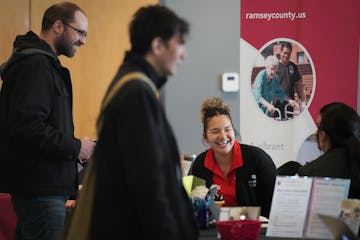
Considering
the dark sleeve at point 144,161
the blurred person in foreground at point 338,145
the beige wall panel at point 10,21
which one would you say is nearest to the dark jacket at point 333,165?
the blurred person in foreground at point 338,145

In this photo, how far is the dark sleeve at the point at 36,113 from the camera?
2096 mm

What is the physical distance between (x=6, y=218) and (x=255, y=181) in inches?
54.6

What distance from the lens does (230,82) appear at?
3.95m

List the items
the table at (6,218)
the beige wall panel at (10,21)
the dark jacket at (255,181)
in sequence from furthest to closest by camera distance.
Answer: the beige wall panel at (10,21) → the table at (6,218) → the dark jacket at (255,181)

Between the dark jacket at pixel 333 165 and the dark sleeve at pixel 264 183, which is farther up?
the dark jacket at pixel 333 165

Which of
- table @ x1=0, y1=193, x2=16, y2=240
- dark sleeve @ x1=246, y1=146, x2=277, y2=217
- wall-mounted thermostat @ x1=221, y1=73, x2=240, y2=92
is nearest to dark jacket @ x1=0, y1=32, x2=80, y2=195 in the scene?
table @ x1=0, y1=193, x2=16, y2=240

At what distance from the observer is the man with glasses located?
6.94ft

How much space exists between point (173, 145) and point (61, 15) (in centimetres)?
109

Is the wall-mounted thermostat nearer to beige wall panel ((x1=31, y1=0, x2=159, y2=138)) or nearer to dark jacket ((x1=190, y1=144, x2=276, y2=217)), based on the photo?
beige wall panel ((x1=31, y1=0, x2=159, y2=138))

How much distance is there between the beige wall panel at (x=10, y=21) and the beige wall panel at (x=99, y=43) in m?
0.06

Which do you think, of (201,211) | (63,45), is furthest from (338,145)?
(63,45)

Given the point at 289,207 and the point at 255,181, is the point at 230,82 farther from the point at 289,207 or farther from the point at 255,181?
the point at 289,207

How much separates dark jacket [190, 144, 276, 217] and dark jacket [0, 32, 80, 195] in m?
0.91

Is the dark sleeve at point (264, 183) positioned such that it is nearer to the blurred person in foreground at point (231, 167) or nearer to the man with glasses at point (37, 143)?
the blurred person in foreground at point (231, 167)
